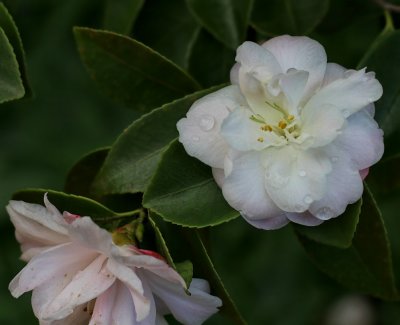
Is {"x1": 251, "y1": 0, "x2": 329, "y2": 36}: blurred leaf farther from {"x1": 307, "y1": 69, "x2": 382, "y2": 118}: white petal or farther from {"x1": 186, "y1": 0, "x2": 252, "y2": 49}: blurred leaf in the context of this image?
{"x1": 307, "y1": 69, "x2": 382, "y2": 118}: white petal

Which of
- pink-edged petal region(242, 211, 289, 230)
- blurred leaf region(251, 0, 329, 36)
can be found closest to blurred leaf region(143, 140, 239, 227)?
pink-edged petal region(242, 211, 289, 230)

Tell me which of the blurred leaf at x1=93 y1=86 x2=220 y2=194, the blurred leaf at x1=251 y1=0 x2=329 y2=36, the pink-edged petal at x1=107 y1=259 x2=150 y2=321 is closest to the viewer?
the pink-edged petal at x1=107 y1=259 x2=150 y2=321

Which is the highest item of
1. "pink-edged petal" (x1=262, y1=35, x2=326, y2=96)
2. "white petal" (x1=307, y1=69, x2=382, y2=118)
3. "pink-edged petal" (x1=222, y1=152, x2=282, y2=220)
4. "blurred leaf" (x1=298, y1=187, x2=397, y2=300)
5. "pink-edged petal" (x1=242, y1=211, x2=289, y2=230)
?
"pink-edged petal" (x1=262, y1=35, x2=326, y2=96)

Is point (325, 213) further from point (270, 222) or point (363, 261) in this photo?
point (363, 261)

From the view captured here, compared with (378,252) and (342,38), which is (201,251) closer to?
(378,252)

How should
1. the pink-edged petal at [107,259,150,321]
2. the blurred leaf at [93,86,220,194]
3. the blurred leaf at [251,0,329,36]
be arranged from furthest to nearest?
the blurred leaf at [251,0,329,36]
the blurred leaf at [93,86,220,194]
the pink-edged petal at [107,259,150,321]

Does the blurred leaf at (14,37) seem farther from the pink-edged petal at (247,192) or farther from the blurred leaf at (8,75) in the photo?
the pink-edged petal at (247,192)

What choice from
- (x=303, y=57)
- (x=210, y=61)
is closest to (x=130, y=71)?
(x=210, y=61)

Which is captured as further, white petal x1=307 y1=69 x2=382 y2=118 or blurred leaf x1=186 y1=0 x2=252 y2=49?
blurred leaf x1=186 y1=0 x2=252 y2=49

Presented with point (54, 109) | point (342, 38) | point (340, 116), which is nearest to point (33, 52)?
point (54, 109)
